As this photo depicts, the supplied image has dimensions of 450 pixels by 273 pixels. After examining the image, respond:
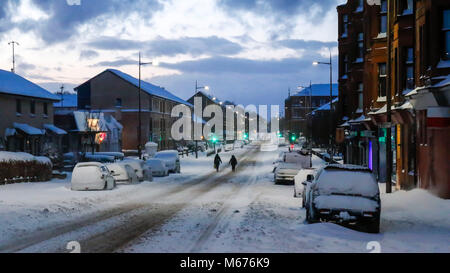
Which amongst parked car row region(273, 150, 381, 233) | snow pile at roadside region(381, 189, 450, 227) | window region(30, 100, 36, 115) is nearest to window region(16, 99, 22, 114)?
window region(30, 100, 36, 115)

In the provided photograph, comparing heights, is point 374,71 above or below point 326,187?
above

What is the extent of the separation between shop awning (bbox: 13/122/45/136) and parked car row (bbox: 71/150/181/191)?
1327 cm

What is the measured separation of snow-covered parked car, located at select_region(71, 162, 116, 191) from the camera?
965 inches

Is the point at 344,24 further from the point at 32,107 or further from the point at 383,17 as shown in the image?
the point at 32,107

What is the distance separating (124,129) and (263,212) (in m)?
65.4

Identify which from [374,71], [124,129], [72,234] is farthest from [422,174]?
[124,129]

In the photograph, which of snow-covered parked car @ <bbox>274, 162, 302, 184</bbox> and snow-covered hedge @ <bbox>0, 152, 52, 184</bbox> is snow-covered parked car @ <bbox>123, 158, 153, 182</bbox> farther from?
snow-covered parked car @ <bbox>274, 162, 302, 184</bbox>

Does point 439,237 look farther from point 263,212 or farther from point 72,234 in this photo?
point 72,234

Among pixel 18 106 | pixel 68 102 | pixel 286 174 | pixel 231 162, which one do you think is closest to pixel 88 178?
pixel 286 174

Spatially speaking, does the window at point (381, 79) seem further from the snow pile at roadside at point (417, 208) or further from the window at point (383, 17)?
the snow pile at roadside at point (417, 208)

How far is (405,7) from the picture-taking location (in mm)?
24859

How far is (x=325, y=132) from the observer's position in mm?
73188

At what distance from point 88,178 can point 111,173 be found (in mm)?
3606

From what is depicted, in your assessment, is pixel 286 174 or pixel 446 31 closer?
pixel 446 31
